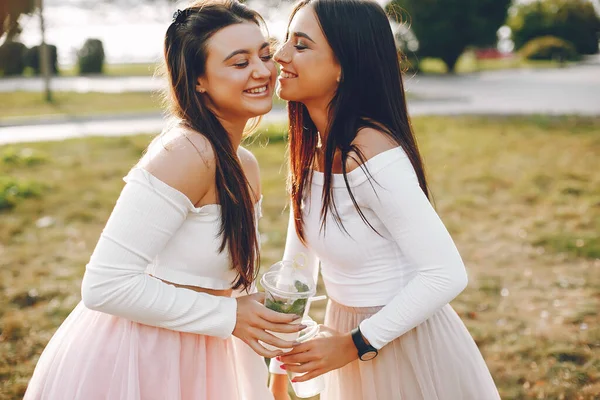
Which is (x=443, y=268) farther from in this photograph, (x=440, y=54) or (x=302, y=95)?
(x=440, y=54)

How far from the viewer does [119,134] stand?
412 inches

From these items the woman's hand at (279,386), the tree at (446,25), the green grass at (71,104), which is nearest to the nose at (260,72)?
the woman's hand at (279,386)

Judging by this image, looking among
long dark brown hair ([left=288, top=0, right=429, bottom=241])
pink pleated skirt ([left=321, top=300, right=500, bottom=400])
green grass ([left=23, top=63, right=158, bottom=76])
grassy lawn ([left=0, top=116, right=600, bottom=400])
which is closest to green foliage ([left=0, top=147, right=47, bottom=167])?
grassy lawn ([left=0, top=116, right=600, bottom=400])

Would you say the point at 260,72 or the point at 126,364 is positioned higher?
the point at 260,72

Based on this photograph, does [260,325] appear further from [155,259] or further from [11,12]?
[11,12]

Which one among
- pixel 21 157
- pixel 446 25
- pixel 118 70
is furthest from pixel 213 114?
pixel 446 25

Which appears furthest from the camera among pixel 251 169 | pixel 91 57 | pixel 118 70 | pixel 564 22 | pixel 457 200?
pixel 564 22

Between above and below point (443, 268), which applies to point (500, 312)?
below

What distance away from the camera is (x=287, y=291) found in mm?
1865

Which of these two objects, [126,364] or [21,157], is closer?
[126,364]

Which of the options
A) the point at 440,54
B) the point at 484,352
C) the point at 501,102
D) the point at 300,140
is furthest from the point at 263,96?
the point at 440,54

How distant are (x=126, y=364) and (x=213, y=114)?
2.91ft

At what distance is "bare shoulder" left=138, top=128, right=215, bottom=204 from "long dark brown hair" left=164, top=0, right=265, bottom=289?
4cm

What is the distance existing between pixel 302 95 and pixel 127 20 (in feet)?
75.8
